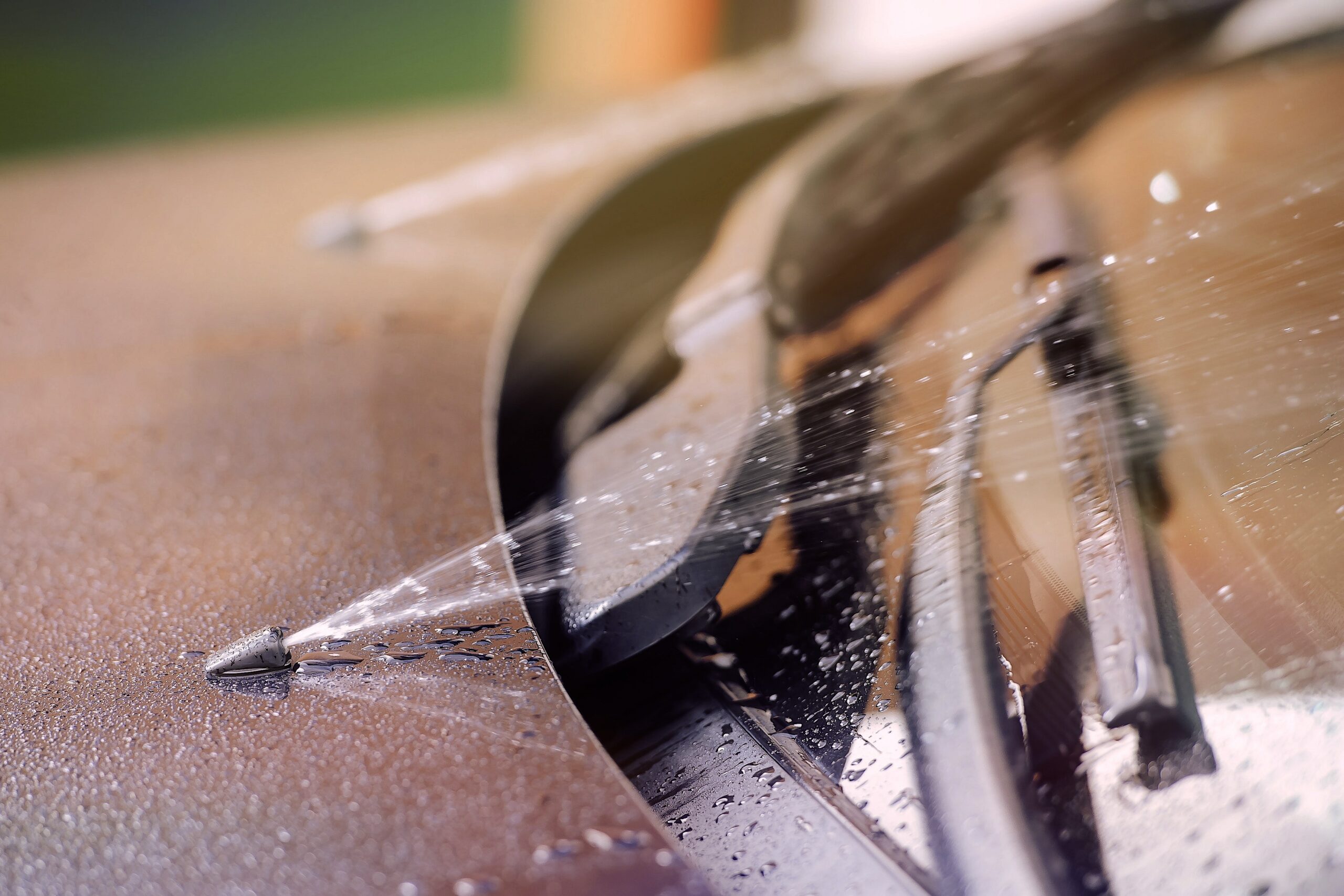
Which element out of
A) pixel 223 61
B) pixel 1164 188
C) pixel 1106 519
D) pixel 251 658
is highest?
pixel 1164 188

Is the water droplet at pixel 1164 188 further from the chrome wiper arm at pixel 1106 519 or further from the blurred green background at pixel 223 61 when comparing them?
→ the blurred green background at pixel 223 61

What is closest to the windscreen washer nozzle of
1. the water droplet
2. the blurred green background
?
the water droplet

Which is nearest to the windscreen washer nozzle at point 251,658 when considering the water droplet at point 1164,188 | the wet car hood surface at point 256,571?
the wet car hood surface at point 256,571

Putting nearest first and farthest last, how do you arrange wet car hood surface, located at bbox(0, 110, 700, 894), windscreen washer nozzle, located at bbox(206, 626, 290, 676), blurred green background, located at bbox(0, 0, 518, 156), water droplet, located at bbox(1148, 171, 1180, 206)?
1. wet car hood surface, located at bbox(0, 110, 700, 894)
2. windscreen washer nozzle, located at bbox(206, 626, 290, 676)
3. water droplet, located at bbox(1148, 171, 1180, 206)
4. blurred green background, located at bbox(0, 0, 518, 156)

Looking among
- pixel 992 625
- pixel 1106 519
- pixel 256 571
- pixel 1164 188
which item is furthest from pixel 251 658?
pixel 1164 188

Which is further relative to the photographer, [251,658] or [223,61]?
[223,61]

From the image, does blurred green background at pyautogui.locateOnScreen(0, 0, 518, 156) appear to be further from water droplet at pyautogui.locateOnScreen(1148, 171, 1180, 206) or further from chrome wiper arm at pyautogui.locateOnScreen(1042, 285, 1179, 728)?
chrome wiper arm at pyautogui.locateOnScreen(1042, 285, 1179, 728)

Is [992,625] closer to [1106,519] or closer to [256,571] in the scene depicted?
[1106,519]
